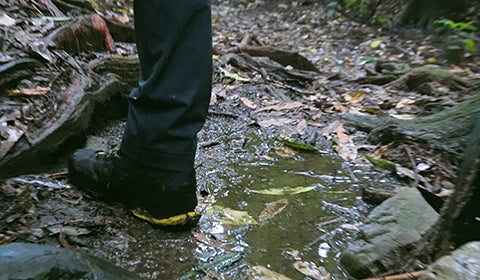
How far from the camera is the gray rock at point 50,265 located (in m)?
0.99

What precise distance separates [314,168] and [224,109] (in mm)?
1122

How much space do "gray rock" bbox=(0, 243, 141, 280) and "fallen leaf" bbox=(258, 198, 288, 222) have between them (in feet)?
2.31

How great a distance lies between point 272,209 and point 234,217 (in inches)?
8.1

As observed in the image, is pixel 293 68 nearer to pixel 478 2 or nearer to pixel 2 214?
pixel 478 2

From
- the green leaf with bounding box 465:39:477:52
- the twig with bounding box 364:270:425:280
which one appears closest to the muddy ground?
the twig with bounding box 364:270:425:280

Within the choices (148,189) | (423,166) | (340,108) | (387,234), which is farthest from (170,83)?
(340,108)

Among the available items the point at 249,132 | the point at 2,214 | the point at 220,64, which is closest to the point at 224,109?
the point at 249,132

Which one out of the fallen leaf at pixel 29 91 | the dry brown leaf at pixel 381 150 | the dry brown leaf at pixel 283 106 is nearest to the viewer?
the fallen leaf at pixel 29 91

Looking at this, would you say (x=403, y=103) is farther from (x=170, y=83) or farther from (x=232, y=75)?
(x=170, y=83)

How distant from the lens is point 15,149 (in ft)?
5.44

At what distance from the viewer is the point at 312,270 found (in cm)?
139

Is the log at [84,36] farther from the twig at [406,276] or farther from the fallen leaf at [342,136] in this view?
the twig at [406,276]

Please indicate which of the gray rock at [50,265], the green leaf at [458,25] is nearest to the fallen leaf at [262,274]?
the gray rock at [50,265]

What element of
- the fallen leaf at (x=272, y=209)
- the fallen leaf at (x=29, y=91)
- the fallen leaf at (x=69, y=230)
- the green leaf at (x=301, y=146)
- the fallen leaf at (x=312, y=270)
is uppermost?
the fallen leaf at (x=29, y=91)
